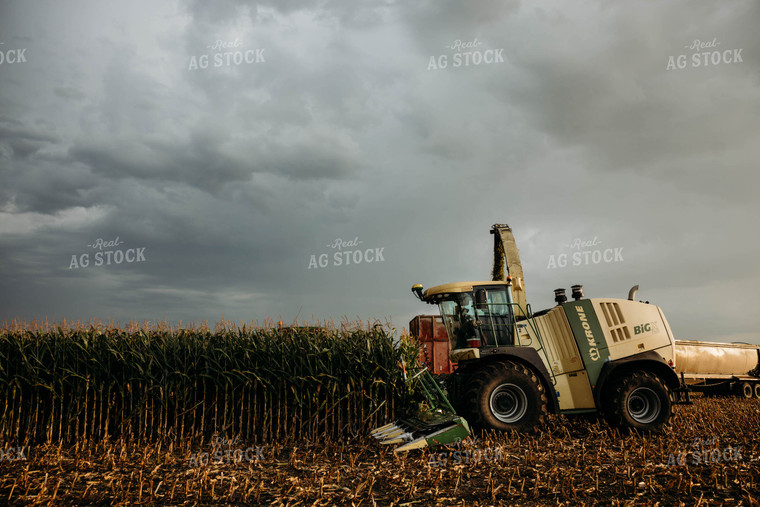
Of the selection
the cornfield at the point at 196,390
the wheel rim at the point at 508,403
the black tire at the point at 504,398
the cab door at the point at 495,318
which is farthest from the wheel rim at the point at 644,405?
the cornfield at the point at 196,390

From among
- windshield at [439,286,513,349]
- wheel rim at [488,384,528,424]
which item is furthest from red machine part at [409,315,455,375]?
wheel rim at [488,384,528,424]

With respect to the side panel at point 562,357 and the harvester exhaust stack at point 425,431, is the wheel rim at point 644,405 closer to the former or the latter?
the side panel at point 562,357

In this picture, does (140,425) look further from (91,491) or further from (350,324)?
(350,324)

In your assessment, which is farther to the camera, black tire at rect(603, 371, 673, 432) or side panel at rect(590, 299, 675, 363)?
side panel at rect(590, 299, 675, 363)

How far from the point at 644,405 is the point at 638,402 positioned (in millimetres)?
114

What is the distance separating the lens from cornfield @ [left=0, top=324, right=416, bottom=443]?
9578mm

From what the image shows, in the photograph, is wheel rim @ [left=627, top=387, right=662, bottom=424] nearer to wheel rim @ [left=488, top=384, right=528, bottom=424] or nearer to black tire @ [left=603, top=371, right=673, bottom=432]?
black tire @ [left=603, top=371, right=673, bottom=432]

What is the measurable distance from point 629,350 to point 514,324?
2671 millimetres

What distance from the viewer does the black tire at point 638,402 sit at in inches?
391

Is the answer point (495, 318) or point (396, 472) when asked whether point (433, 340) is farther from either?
point (396, 472)

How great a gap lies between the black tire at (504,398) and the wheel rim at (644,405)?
217 cm

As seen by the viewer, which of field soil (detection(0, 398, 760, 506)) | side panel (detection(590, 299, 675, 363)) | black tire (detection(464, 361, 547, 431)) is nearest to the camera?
field soil (detection(0, 398, 760, 506))

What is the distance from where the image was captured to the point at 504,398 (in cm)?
937

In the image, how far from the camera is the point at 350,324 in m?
10.8
